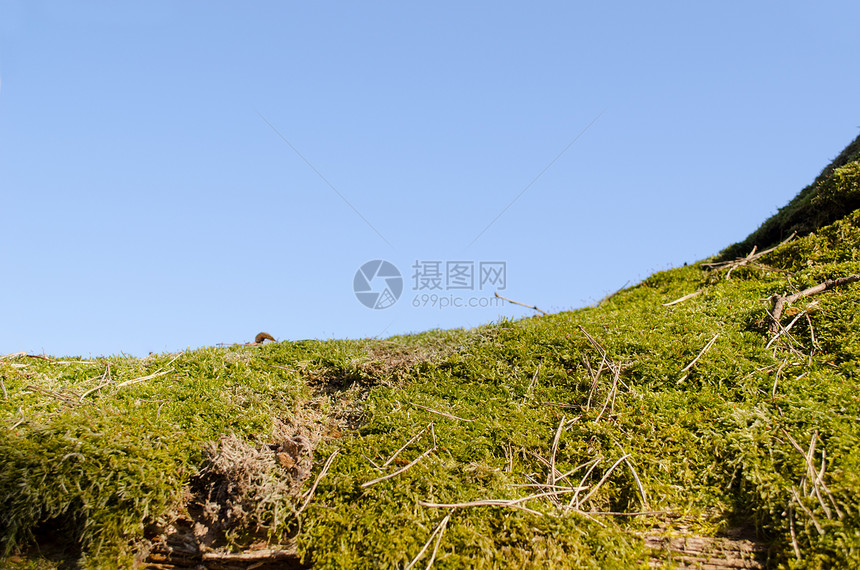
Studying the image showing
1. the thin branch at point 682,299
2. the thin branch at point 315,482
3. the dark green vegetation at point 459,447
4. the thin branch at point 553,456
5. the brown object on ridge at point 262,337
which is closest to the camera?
the dark green vegetation at point 459,447

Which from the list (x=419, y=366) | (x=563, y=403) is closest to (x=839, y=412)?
(x=563, y=403)

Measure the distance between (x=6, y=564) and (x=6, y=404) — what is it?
127 centimetres

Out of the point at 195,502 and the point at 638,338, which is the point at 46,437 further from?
the point at 638,338

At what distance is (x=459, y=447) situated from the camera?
4.01m

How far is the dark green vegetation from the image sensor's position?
338 cm

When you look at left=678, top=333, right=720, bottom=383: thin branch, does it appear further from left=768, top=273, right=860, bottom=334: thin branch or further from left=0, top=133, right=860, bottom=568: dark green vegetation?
left=768, top=273, right=860, bottom=334: thin branch

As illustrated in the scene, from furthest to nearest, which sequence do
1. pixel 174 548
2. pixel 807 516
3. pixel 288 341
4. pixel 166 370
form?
pixel 288 341 < pixel 166 370 < pixel 174 548 < pixel 807 516

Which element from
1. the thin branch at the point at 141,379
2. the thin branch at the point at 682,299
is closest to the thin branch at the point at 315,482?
the thin branch at the point at 141,379

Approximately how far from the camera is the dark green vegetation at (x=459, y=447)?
3377 mm

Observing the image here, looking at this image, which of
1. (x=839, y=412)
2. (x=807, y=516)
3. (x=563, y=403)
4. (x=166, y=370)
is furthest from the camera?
(x=166, y=370)

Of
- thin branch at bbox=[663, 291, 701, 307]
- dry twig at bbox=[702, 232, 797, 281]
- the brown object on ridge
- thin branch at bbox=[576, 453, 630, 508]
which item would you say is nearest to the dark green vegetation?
thin branch at bbox=[576, 453, 630, 508]

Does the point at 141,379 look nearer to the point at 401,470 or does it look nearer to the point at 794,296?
the point at 401,470

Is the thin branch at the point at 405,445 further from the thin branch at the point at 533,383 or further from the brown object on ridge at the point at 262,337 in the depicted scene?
the brown object on ridge at the point at 262,337

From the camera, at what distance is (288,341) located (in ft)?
19.7
